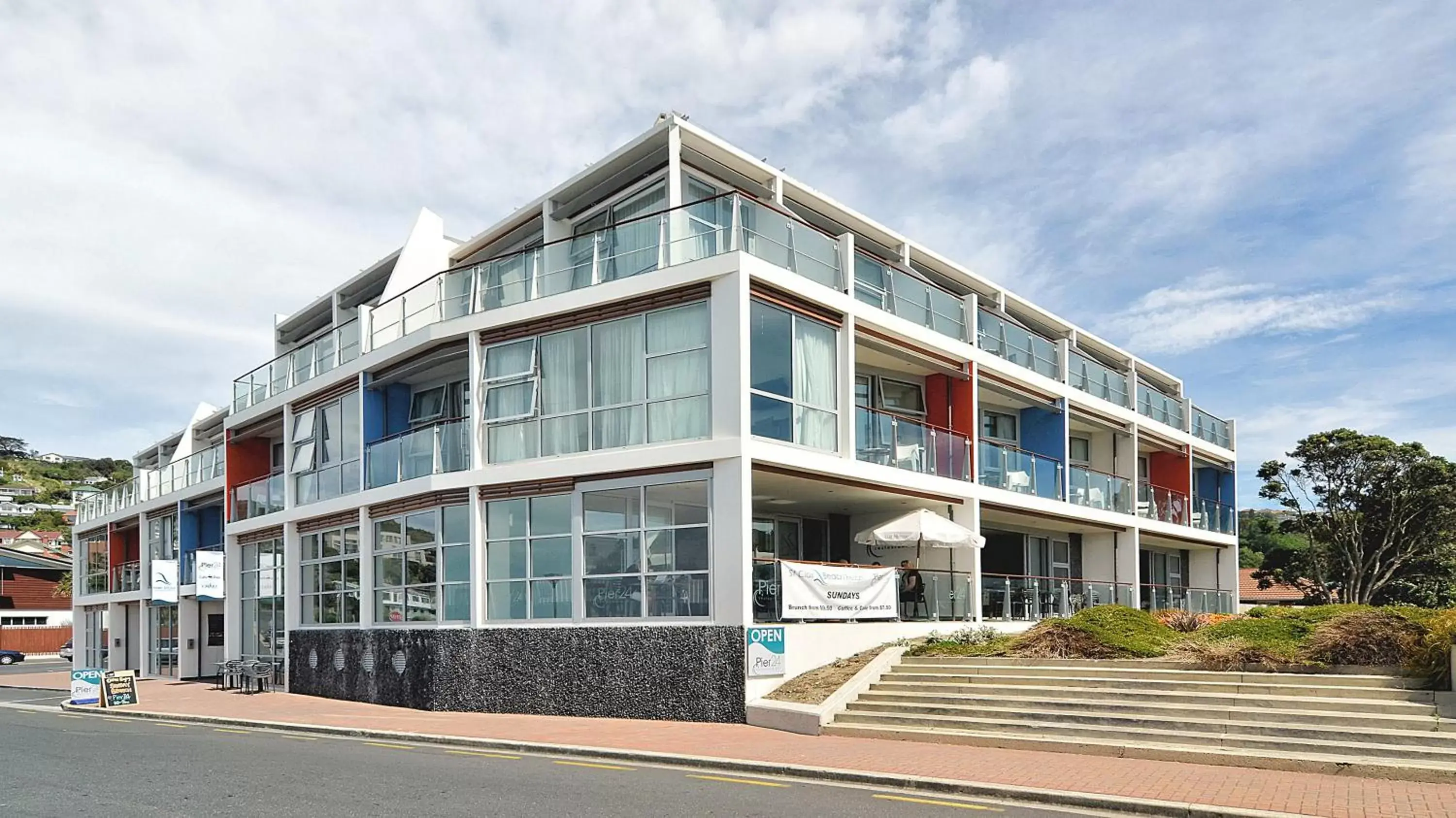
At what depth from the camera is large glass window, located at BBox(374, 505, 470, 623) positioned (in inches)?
832

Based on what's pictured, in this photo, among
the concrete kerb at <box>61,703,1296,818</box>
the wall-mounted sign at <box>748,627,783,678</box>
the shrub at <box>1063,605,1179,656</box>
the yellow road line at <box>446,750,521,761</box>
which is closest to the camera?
the concrete kerb at <box>61,703,1296,818</box>

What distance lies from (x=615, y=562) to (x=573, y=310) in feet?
14.2

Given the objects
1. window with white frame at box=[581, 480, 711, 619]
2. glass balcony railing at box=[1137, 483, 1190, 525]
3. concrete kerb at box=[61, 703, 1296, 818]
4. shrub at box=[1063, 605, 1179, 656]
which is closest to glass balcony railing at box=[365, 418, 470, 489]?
window with white frame at box=[581, 480, 711, 619]

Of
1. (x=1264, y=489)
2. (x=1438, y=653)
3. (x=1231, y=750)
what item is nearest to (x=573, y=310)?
(x=1231, y=750)

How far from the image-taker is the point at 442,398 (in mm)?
24891

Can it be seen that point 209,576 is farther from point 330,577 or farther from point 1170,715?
point 1170,715

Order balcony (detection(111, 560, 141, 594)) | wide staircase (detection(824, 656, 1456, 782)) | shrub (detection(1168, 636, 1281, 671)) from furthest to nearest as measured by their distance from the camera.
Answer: balcony (detection(111, 560, 141, 594))
shrub (detection(1168, 636, 1281, 671))
wide staircase (detection(824, 656, 1456, 782))

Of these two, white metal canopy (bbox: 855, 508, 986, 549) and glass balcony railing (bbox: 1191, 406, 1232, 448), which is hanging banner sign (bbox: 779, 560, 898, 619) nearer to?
white metal canopy (bbox: 855, 508, 986, 549)

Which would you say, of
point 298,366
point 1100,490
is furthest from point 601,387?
point 1100,490

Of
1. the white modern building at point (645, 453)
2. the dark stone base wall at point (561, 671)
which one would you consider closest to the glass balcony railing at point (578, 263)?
the white modern building at point (645, 453)

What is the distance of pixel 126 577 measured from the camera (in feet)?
135

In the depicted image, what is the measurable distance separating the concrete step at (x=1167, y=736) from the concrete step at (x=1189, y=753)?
0.26ft

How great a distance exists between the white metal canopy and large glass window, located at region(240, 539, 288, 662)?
14185 millimetres

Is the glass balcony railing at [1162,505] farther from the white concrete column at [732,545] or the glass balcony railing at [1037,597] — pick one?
the white concrete column at [732,545]
